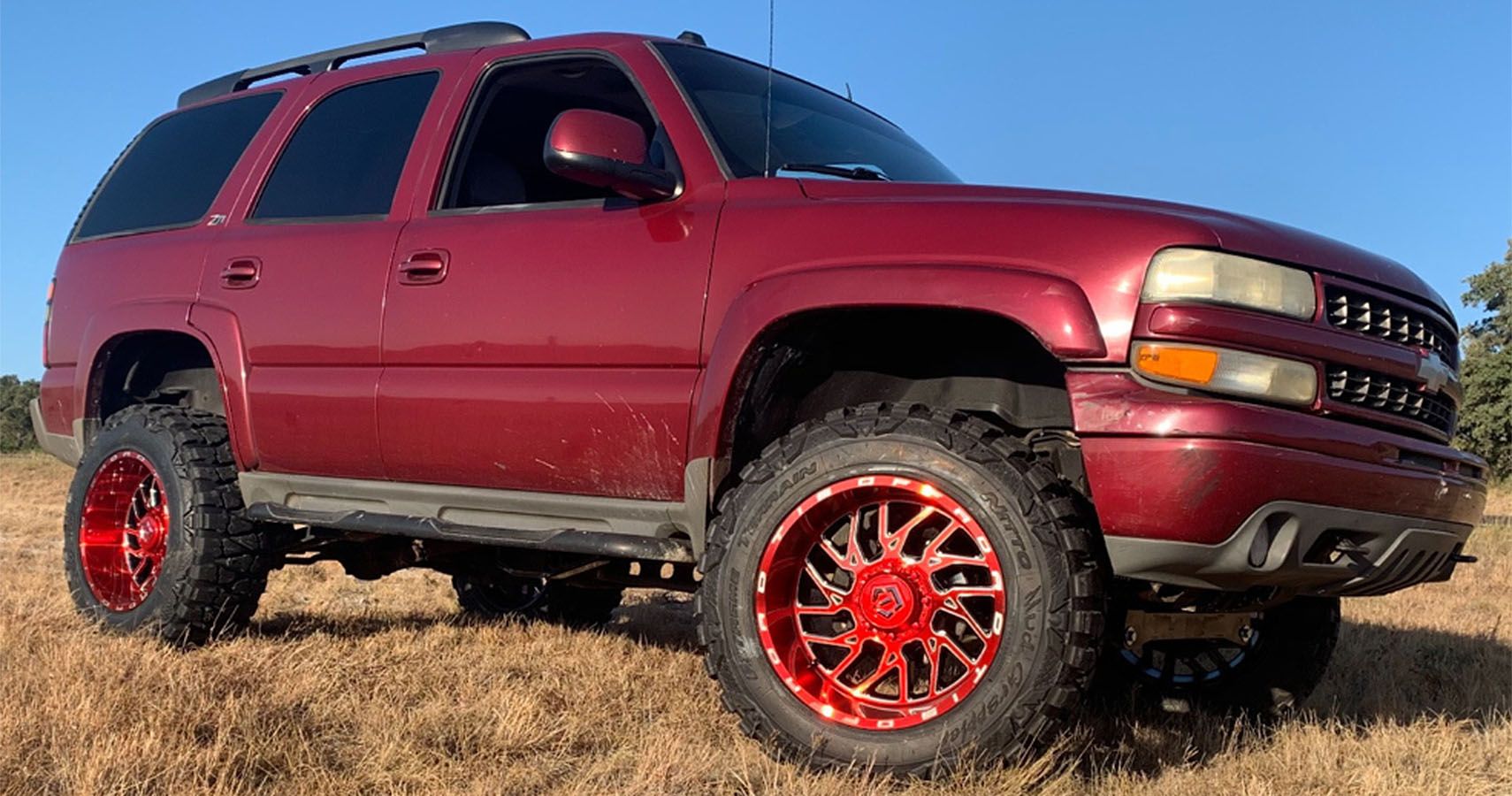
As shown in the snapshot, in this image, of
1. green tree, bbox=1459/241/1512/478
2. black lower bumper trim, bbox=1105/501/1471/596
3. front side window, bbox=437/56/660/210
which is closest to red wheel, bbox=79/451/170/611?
front side window, bbox=437/56/660/210

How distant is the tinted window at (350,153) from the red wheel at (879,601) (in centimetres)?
197

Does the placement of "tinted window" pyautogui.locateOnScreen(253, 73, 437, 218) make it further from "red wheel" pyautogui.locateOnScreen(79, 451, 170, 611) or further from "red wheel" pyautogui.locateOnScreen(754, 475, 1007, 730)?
"red wheel" pyautogui.locateOnScreen(754, 475, 1007, 730)

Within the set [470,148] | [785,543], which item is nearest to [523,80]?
[470,148]

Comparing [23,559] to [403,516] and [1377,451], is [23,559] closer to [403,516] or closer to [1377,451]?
[403,516]

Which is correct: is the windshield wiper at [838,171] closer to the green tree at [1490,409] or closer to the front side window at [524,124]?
the front side window at [524,124]

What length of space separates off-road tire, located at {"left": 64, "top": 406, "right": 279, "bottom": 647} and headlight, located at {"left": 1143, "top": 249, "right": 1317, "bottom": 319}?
10.8 ft

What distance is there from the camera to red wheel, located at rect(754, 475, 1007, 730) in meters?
2.92

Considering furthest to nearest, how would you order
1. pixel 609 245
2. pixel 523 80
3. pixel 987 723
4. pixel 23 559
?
pixel 23 559
pixel 523 80
pixel 609 245
pixel 987 723

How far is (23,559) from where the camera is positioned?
375 inches

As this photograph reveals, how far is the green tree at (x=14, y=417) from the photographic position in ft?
205

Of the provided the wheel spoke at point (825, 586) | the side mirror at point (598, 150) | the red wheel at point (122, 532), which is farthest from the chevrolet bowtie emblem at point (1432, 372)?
the red wheel at point (122, 532)

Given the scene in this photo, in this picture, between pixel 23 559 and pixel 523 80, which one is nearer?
pixel 523 80

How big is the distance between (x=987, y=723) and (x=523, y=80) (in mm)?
2650

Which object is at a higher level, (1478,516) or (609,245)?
(609,245)
